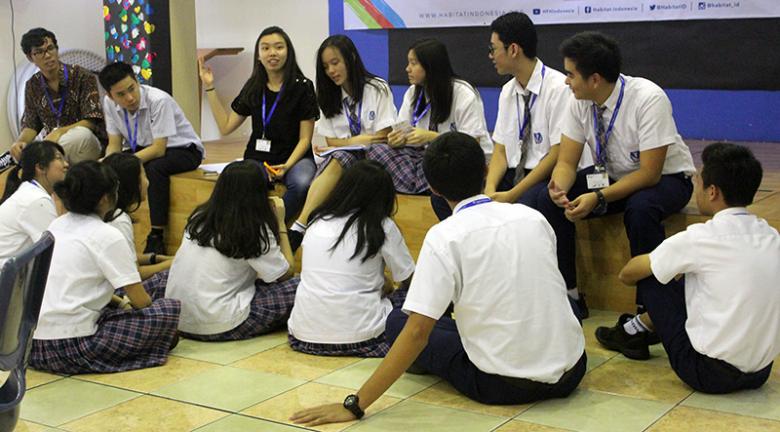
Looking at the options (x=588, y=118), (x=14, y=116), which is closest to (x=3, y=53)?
(x=14, y=116)

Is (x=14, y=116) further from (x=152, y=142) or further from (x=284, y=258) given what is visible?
(x=284, y=258)

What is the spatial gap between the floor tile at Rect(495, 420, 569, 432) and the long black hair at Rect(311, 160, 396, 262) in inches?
35.5

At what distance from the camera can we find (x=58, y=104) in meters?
5.85

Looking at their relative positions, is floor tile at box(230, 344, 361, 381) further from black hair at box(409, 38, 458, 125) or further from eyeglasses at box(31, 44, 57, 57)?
eyeglasses at box(31, 44, 57, 57)

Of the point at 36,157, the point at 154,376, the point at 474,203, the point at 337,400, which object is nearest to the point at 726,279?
the point at 474,203

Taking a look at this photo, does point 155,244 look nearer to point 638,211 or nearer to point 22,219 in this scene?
point 22,219

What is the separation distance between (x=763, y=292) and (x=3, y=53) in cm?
660

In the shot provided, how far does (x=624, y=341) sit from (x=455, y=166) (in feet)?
3.59

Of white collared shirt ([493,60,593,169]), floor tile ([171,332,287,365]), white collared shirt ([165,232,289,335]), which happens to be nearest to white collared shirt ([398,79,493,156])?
white collared shirt ([493,60,593,169])

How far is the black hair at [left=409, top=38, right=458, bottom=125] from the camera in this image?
4.59m

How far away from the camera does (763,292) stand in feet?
9.65

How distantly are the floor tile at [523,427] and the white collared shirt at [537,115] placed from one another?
5.21ft

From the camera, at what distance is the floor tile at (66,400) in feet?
10.2

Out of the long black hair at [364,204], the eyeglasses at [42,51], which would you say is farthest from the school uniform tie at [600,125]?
the eyeglasses at [42,51]
